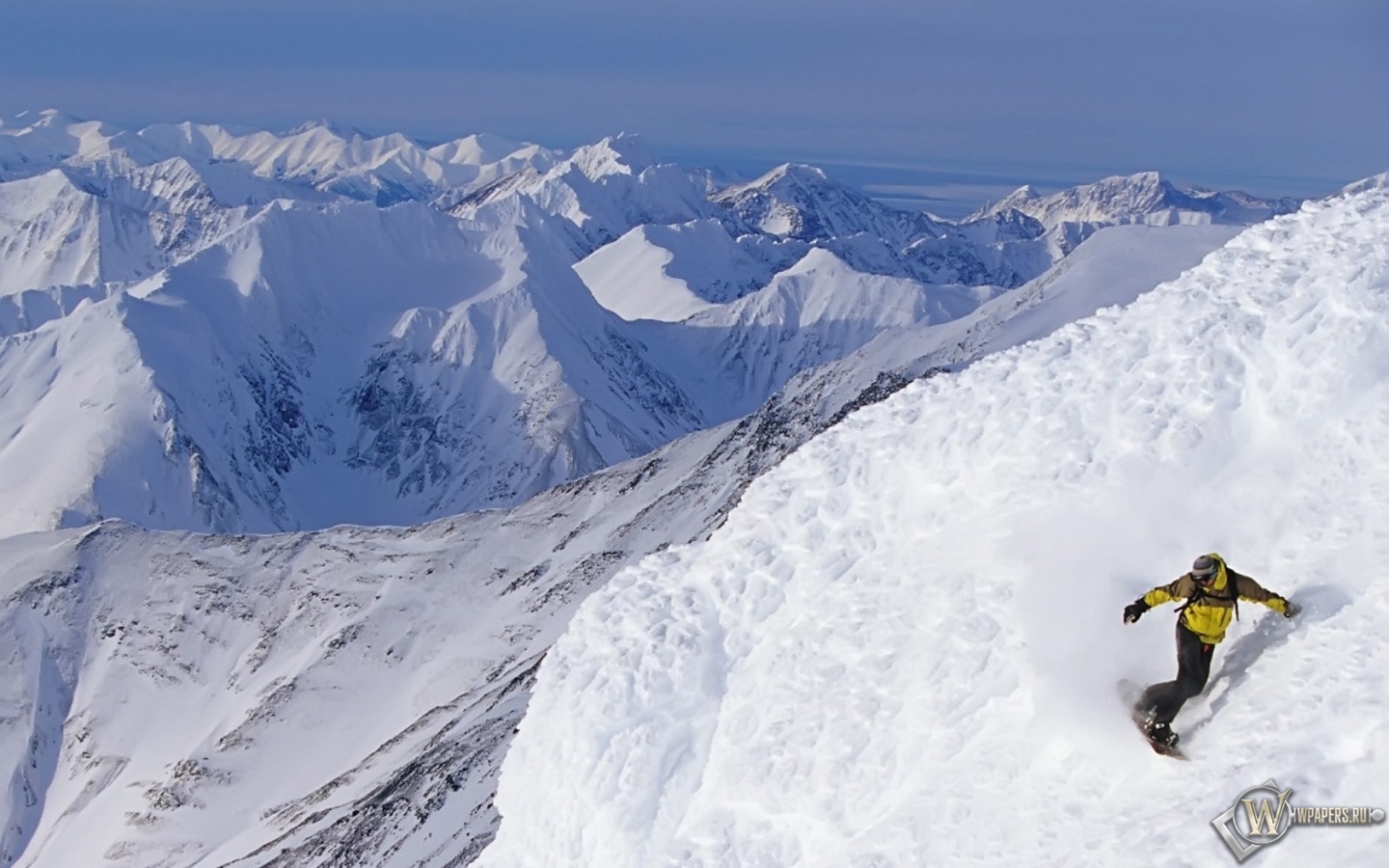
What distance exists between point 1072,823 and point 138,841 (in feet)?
348

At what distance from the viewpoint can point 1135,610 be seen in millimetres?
12766

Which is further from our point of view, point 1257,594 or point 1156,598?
point 1156,598

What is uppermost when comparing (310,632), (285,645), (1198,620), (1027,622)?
(1198,620)

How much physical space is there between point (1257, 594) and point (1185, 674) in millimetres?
1125

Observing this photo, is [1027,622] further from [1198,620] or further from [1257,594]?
[1257,594]

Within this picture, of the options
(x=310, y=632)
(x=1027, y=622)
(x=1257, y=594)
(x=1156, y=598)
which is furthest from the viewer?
(x=310, y=632)

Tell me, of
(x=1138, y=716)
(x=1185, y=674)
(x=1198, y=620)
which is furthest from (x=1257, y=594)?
(x=1138, y=716)

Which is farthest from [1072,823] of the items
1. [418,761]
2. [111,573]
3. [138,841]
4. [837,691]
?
[111,573]

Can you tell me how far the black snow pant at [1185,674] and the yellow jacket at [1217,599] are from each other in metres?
0.10

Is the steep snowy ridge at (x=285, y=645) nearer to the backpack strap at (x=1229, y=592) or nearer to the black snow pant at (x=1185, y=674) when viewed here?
the black snow pant at (x=1185, y=674)

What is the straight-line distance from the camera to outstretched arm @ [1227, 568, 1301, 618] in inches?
477

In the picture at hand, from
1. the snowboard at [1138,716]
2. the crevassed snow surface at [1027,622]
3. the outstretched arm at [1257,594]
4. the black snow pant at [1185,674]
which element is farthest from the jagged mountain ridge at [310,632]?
the outstretched arm at [1257,594]

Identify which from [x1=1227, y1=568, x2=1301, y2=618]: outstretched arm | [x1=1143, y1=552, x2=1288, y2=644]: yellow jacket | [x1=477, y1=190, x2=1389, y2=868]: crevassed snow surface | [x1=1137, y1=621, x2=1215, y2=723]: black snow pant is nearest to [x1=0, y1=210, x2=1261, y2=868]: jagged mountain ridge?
[x1=477, y1=190, x2=1389, y2=868]: crevassed snow surface

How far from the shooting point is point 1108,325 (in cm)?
1850
